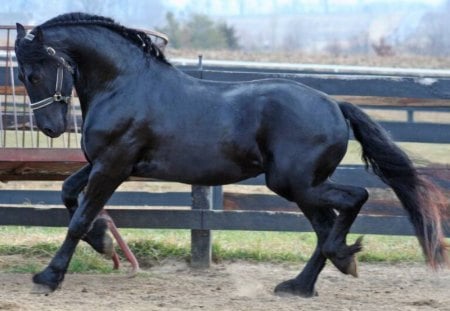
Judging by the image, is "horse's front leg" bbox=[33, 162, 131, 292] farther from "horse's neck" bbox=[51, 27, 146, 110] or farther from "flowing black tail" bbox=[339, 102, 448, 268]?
"flowing black tail" bbox=[339, 102, 448, 268]

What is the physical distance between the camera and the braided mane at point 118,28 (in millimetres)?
6762

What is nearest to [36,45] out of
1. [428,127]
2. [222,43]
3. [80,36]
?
[80,36]

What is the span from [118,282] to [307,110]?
6.60ft

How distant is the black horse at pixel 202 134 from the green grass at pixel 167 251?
4.01ft

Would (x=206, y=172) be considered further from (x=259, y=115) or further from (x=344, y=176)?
(x=344, y=176)

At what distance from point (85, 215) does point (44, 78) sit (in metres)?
0.98

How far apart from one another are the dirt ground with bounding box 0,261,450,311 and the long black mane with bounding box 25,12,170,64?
66.8 inches

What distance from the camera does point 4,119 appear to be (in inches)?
314

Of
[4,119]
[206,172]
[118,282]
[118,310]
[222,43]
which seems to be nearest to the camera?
[118,310]

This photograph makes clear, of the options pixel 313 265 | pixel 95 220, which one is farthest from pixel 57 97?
pixel 313 265

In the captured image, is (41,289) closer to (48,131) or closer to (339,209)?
(48,131)

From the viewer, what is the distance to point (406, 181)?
22.0 ft

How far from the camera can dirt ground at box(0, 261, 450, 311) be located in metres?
6.42

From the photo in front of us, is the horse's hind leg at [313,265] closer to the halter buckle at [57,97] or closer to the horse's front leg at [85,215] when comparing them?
the horse's front leg at [85,215]
